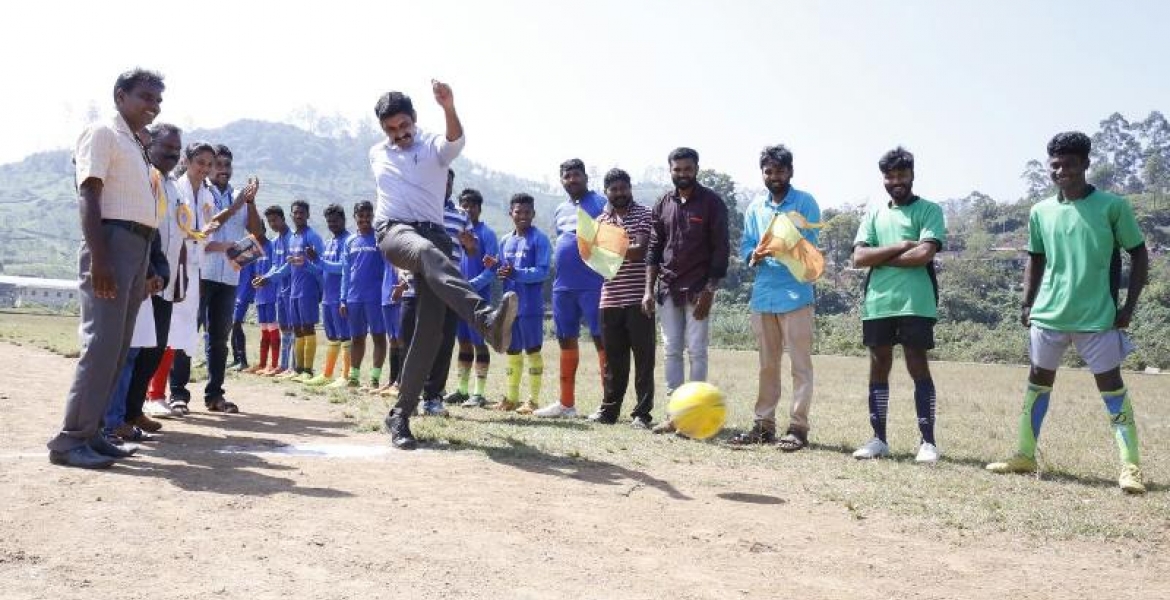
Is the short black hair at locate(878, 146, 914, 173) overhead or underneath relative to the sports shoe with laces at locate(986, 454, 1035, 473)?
overhead

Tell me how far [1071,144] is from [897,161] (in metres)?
1.20

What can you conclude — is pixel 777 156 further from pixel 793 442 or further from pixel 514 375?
pixel 514 375

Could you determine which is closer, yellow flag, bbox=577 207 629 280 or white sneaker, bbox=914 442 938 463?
white sneaker, bbox=914 442 938 463

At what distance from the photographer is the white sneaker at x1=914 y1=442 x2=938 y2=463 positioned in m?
6.71

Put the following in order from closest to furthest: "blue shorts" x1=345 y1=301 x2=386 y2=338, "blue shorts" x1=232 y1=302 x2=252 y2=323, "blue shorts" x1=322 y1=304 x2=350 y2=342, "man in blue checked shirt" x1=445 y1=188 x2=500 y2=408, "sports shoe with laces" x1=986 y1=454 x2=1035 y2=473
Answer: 1. "sports shoe with laces" x1=986 y1=454 x2=1035 y2=473
2. "man in blue checked shirt" x1=445 y1=188 x2=500 y2=408
3. "blue shorts" x1=345 y1=301 x2=386 y2=338
4. "blue shorts" x1=322 y1=304 x2=350 y2=342
5. "blue shorts" x1=232 y1=302 x2=252 y2=323

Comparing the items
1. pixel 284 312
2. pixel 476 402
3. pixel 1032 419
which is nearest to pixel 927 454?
pixel 1032 419

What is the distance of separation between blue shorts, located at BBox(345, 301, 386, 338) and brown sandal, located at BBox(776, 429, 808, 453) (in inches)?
216

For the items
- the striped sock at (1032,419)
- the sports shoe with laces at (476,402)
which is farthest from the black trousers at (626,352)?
the striped sock at (1032,419)

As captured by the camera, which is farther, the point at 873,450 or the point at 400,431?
the point at 873,450

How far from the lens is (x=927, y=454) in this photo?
6.77 m

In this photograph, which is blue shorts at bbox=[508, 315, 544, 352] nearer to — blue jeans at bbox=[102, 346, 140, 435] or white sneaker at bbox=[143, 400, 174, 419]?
white sneaker at bbox=[143, 400, 174, 419]

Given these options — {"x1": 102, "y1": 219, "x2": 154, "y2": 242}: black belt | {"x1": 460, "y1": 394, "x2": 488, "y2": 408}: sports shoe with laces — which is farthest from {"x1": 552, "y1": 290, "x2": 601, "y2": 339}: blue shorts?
{"x1": 102, "y1": 219, "x2": 154, "y2": 242}: black belt

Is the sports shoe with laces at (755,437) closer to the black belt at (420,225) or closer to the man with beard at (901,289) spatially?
the man with beard at (901,289)

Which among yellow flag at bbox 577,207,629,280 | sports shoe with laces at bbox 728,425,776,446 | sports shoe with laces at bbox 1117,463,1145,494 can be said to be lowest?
sports shoe with laces at bbox 728,425,776,446
